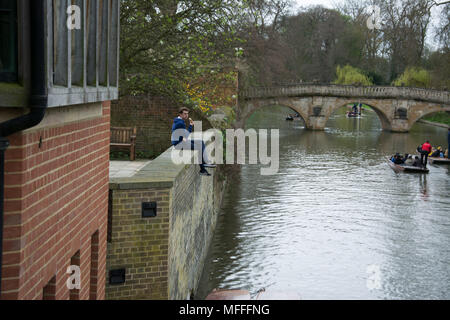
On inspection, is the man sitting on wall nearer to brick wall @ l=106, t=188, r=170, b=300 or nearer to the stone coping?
the stone coping

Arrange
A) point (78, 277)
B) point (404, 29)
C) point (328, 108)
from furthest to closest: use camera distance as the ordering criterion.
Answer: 1. point (404, 29)
2. point (328, 108)
3. point (78, 277)

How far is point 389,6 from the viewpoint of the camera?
56.8 metres

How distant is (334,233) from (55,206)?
12160mm

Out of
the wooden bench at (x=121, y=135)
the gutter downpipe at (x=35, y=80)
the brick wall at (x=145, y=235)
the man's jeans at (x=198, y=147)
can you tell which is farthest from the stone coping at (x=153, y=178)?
the wooden bench at (x=121, y=135)

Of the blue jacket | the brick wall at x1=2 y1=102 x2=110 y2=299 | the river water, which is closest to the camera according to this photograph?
the brick wall at x1=2 y1=102 x2=110 y2=299

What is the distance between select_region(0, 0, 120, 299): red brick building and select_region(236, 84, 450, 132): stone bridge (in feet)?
122

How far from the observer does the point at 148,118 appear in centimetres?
1482

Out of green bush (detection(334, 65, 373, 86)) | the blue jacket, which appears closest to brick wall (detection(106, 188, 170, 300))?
the blue jacket

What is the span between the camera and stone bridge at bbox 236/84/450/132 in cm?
4290

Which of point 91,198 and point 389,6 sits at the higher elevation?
point 389,6
